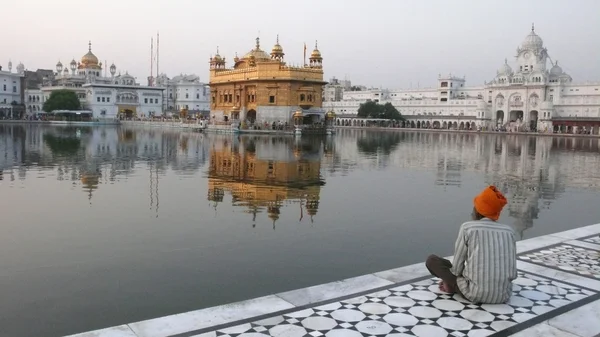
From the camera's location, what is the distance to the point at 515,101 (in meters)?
80.6

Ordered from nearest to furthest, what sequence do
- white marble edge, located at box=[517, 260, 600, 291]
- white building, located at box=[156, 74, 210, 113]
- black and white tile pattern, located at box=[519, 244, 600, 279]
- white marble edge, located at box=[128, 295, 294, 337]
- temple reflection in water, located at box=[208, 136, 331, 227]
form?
white marble edge, located at box=[128, 295, 294, 337] < white marble edge, located at box=[517, 260, 600, 291] < black and white tile pattern, located at box=[519, 244, 600, 279] < temple reflection in water, located at box=[208, 136, 331, 227] < white building, located at box=[156, 74, 210, 113]

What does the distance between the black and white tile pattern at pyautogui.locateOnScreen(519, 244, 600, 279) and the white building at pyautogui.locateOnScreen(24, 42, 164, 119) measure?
7978 centimetres

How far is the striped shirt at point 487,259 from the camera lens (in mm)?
4797

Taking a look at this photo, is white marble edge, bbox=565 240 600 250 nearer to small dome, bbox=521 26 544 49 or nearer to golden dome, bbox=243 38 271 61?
golden dome, bbox=243 38 271 61

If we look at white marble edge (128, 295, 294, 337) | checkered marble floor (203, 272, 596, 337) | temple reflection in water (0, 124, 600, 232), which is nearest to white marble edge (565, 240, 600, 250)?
temple reflection in water (0, 124, 600, 232)

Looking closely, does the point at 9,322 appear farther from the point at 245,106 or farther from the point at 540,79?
the point at 540,79

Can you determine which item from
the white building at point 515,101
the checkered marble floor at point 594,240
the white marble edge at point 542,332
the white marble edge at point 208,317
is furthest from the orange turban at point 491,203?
the white building at point 515,101

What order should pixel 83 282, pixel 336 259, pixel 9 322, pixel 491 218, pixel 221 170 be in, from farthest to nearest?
pixel 221 170
pixel 336 259
pixel 83 282
pixel 491 218
pixel 9 322

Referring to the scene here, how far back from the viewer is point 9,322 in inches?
181

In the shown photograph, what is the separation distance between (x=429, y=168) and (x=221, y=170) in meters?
7.41

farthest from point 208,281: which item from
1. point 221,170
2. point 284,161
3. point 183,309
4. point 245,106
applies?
point 245,106

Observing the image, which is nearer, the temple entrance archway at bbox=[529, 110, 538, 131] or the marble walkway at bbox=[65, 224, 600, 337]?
the marble walkway at bbox=[65, 224, 600, 337]

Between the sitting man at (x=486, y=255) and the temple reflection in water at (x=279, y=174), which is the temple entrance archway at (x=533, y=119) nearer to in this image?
the temple reflection in water at (x=279, y=174)

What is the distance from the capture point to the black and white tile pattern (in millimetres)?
6250
